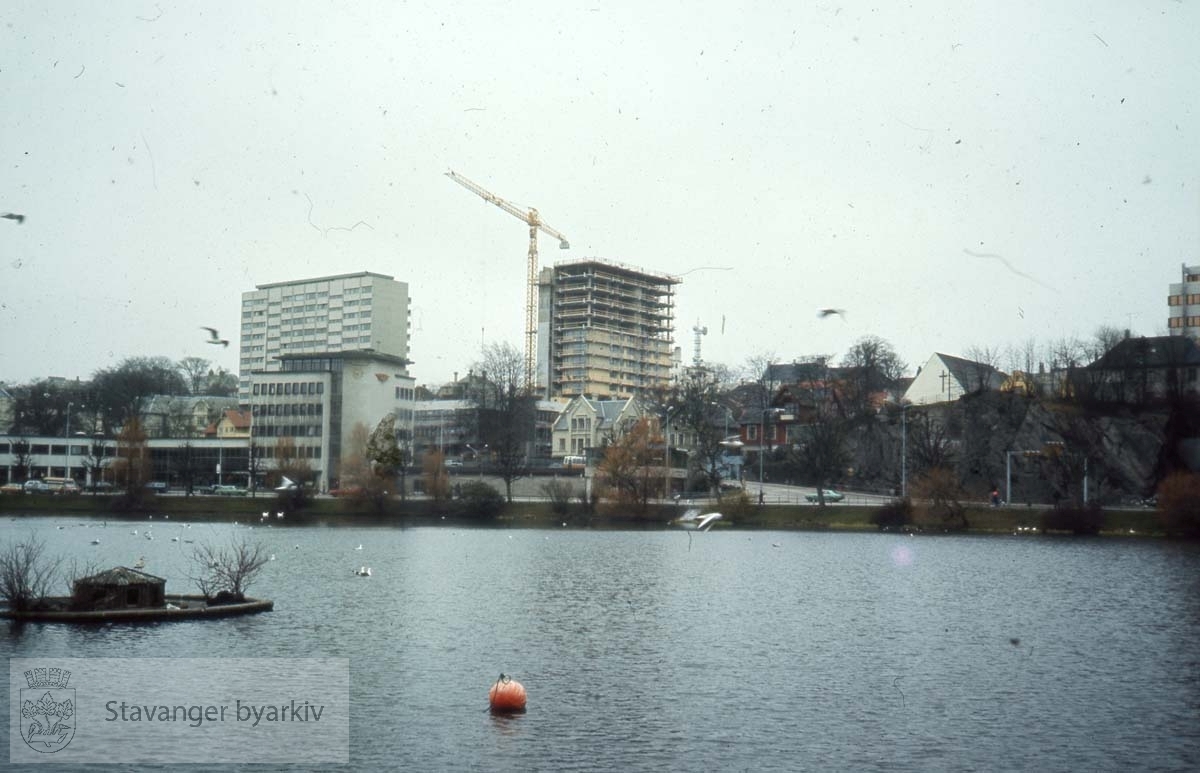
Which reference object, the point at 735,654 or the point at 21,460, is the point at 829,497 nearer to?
the point at 735,654

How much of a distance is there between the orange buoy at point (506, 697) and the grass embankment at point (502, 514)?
71323mm

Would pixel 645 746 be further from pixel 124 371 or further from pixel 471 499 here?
pixel 124 371

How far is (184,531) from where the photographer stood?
3487 inches

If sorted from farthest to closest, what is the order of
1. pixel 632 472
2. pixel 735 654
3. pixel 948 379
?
pixel 948 379
pixel 632 472
pixel 735 654

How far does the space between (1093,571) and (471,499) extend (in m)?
59.6

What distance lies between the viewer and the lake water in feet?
76.4

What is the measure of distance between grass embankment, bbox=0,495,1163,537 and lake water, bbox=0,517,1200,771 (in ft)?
80.2

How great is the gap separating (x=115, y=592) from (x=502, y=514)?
71.3 meters

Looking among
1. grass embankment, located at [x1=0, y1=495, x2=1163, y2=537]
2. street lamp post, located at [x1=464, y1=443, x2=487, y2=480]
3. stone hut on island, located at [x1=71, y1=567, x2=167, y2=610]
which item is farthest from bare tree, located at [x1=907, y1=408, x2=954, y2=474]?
stone hut on island, located at [x1=71, y1=567, x2=167, y2=610]

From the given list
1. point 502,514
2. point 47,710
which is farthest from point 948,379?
point 47,710

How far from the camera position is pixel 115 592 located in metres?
36.4

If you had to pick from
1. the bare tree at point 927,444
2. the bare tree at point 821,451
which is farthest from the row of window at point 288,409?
the bare tree at point 927,444

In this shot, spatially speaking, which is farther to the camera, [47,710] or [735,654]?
[735,654]

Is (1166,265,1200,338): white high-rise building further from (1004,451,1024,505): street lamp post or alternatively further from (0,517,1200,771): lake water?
(0,517,1200,771): lake water
